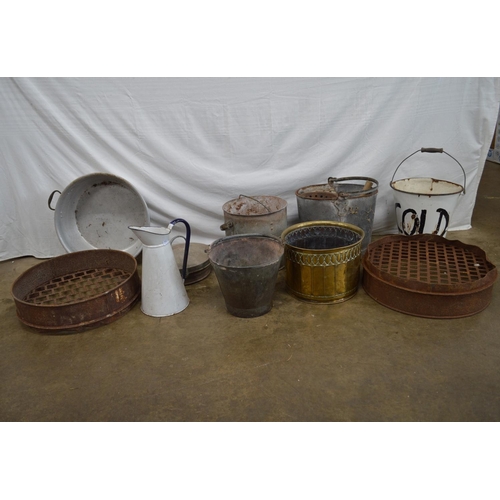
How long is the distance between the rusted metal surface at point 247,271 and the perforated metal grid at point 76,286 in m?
0.75

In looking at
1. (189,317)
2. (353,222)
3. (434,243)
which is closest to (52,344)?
(189,317)

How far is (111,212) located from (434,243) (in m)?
2.61

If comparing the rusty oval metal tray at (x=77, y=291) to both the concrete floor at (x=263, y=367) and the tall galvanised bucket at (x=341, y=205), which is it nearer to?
the concrete floor at (x=263, y=367)

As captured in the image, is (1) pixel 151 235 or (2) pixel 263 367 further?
(1) pixel 151 235

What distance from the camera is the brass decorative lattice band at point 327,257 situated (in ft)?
8.11

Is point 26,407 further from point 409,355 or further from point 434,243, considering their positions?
point 434,243

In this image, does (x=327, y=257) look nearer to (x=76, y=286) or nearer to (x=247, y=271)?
(x=247, y=271)

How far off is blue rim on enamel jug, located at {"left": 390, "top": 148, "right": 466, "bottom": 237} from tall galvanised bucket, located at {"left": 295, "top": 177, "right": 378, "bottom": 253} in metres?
0.27

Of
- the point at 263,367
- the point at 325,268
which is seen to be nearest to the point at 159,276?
the point at 263,367

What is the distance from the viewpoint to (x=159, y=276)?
252 cm

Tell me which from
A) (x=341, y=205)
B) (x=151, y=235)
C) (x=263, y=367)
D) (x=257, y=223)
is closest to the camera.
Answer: (x=263, y=367)

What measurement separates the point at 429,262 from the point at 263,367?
1.43 m

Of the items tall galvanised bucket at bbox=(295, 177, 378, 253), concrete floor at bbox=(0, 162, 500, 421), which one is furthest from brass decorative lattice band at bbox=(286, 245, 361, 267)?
tall galvanised bucket at bbox=(295, 177, 378, 253)

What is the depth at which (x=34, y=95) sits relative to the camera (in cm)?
304
